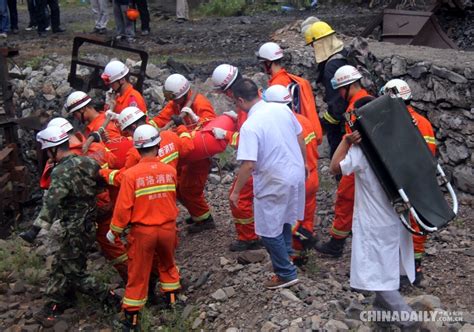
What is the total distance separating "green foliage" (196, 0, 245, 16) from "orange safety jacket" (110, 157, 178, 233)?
13.2 metres

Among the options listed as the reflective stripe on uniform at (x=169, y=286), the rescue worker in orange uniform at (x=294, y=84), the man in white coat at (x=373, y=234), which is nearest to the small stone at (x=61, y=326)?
the reflective stripe on uniform at (x=169, y=286)

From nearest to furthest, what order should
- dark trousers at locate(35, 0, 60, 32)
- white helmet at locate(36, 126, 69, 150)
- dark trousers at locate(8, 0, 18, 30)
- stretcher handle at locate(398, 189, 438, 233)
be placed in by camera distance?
stretcher handle at locate(398, 189, 438, 233) → white helmet at locate(36, 126, 69, 150) → dark trousers at locate(35, 0, 60, 32) → dark trousers at locate(8, 0, 18, 30)

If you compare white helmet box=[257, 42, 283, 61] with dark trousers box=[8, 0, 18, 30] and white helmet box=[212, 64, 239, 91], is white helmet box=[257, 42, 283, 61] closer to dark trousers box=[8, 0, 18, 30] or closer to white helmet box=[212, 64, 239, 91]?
white helmet box=[212, 64, 239, 91]

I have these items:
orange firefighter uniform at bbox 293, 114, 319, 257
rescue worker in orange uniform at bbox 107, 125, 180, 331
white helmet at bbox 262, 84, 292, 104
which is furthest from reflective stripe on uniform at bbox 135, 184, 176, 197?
orange firefighter uniform at bbox 293, 114, 319, 257

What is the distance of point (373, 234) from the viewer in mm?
4879

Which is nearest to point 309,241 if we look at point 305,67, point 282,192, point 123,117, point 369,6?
point 282,192

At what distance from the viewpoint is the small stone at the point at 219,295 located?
19.5 ft

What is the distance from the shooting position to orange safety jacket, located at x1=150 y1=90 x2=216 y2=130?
23.3 feet

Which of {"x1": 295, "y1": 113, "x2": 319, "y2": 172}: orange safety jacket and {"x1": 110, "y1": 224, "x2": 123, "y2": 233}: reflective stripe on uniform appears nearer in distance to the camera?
{"x1": 110, "y1": 224, "x2": 123, "y2": 233}: reflective stripe on uniform

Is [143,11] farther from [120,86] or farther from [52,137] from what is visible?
[52,137]

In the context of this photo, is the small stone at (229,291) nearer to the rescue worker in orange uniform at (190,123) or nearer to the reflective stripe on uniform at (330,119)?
the rescue worker in orange uniform at (190,123)

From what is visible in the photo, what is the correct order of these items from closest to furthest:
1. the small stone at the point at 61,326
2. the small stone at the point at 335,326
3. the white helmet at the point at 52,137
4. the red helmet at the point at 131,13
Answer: the small stone at the point at 335,326, the white helmet at the point at 52,137, the small stone at the point at 61,326, the red helmet at the point at 131,13

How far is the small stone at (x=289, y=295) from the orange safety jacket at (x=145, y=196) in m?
1.12

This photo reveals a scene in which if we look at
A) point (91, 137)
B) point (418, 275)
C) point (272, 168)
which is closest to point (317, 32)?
point (272, 168)
